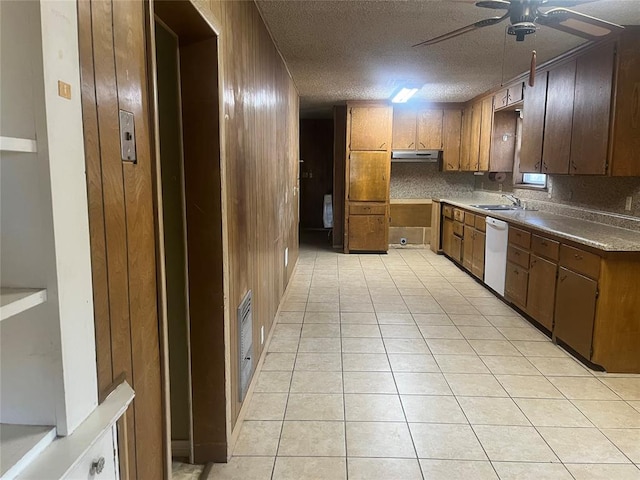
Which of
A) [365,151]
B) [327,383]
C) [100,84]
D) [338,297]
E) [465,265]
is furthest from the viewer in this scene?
[365,151]

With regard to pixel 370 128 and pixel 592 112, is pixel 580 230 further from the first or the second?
pixel 370 128

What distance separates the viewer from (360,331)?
12.7ft

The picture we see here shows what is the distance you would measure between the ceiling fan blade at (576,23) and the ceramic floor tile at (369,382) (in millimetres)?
2266

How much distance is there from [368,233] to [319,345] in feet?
12.7

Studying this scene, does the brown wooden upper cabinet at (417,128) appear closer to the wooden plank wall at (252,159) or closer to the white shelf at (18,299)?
the wooden plank wall at (252,159)

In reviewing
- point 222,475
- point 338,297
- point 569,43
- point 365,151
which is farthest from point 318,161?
point 222,475

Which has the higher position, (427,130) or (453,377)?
(427,130)

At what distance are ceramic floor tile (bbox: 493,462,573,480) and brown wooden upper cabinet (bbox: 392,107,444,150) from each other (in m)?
5.85

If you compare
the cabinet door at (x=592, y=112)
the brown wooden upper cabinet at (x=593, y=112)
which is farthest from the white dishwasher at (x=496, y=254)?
the cabinet door at (x=592, y=112)

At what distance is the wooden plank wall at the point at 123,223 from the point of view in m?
0.96

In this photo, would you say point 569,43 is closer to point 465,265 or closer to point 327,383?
point 465,265

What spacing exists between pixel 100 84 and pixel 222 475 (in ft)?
5.77

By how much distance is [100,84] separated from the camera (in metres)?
0.98

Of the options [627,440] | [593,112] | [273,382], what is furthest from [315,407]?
[593,112]
